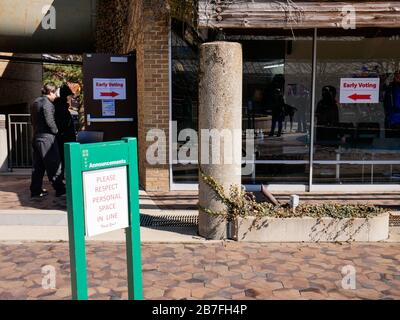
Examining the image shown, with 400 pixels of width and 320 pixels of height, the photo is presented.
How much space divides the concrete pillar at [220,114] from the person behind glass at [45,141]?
312 cm

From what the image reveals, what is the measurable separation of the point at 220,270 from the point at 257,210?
1253 millimetres

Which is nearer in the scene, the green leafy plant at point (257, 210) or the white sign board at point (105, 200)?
the white sign board at point (105, 200)

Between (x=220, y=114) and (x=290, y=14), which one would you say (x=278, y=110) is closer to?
(x=290, y=14)

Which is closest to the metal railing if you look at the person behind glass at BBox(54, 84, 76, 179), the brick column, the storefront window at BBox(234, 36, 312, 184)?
the person behind glass at BBox(54, 84, 76, 179)

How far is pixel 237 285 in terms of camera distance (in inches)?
175

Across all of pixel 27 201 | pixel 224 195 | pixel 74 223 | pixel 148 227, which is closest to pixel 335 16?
pixel 224 195

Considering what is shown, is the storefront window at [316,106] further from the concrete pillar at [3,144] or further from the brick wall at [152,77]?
the concrete pillar at [3,144]

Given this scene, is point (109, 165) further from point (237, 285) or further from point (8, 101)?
point (8, 101)

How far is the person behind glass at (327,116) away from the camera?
8570 millimetres

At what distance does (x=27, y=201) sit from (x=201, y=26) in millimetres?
4077

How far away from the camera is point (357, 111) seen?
8727 mm

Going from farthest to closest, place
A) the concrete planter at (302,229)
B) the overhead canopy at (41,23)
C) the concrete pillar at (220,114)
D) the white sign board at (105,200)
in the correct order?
the overhead canopy at (41,23), the concrete planter at (302,229), the concrete pillar at (220,114), the white sign board at (105,200)

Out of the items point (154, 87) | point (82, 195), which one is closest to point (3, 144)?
point (154, 87)

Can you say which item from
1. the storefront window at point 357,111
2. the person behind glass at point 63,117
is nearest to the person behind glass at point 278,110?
the storefront window at point 357,111
